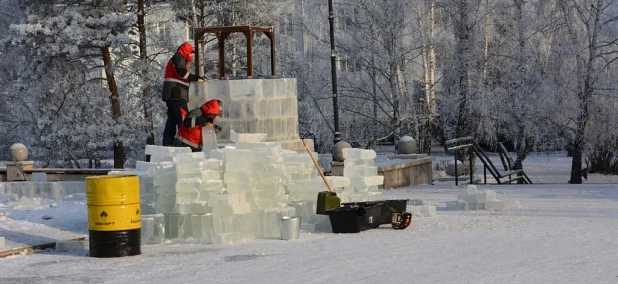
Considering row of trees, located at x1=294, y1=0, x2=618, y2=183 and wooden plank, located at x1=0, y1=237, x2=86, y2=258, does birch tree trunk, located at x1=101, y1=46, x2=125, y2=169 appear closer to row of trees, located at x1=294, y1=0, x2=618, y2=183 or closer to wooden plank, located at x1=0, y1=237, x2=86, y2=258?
row of trees, located at x1=294, y1=0, x2=618, y2=183

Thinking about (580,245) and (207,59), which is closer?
(580,245)

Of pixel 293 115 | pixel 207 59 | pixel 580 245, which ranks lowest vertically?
pixel 580 245

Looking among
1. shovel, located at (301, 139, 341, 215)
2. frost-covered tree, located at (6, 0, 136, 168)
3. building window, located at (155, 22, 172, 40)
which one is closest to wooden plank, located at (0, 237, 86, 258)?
shovel, located at (301, 139, 341, 215)

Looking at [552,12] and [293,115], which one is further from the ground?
[552,12]

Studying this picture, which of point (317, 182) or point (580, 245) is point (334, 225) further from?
point (580, 245)

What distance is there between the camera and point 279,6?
4062 cm

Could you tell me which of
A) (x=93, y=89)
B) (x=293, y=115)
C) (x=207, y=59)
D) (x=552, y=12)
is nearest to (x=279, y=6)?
(x=207, y=59)

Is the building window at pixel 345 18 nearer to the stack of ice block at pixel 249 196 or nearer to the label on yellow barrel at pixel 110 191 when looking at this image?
the stack of ice block at pixel 249 196

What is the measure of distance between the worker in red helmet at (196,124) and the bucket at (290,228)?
310 cm

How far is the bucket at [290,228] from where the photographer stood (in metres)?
14.9

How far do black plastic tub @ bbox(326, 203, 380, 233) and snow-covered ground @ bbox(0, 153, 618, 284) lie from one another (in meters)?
0.15

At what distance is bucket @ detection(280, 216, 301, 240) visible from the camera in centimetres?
1488

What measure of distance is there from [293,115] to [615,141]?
16422 mm

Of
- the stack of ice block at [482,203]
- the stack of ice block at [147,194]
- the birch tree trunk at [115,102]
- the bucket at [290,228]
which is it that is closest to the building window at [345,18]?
the birch tree trunk at [115,102]
